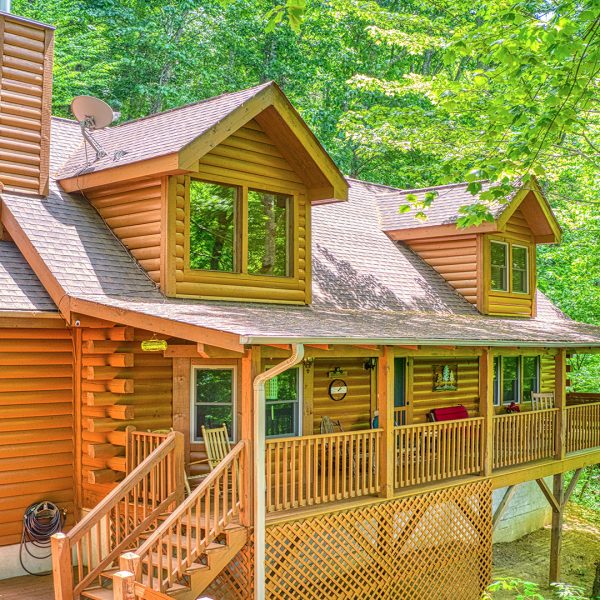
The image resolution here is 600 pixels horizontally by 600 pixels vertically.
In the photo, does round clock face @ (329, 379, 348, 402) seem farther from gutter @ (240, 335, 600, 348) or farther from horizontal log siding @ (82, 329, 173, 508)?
horizontal log siding @ (82, 329, 173, 508)

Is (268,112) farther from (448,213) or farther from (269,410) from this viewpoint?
(448,213)

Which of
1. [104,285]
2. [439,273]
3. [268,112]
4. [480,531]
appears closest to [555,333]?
[439,273]

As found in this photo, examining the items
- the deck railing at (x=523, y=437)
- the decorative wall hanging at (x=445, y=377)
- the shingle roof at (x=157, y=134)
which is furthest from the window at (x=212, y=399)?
the decorative wall hanging at (x=445, y=377)

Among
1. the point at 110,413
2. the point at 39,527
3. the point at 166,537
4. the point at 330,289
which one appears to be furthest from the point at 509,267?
the point at 39,527

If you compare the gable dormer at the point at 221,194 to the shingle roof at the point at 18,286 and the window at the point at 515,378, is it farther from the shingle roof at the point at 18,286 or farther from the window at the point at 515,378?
the window at the point at 515,378

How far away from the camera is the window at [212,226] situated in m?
11.1

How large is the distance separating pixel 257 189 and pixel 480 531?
22.1 feet

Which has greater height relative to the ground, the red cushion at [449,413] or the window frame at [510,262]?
the window frame at [510,262]

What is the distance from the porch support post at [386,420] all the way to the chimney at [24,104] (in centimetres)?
584

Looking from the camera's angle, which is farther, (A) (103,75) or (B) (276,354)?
(A) (103,75)

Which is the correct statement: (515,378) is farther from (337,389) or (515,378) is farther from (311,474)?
(311,474)

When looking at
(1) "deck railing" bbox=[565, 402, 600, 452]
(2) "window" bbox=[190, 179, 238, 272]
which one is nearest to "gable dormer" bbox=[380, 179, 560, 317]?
(1) "deck railing" bbox=[565, 402, 600, 452]

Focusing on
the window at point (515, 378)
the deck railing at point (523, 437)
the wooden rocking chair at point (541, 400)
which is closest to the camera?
the deck railing at point (523, 437)

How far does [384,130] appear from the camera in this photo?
1861 cm
